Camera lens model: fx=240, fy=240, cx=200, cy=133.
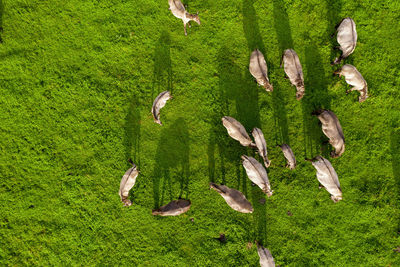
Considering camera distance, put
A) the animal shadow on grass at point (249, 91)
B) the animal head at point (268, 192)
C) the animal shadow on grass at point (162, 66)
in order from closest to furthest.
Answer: the animal head at point (268, 192)
the animal shadow on grass at point (249, 91)
the animal shadow on grass at point (162, 66)

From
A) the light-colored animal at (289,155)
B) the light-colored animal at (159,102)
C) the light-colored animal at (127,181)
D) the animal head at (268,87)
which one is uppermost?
the animal head at (268,87)

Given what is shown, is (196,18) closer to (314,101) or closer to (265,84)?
(265,84)

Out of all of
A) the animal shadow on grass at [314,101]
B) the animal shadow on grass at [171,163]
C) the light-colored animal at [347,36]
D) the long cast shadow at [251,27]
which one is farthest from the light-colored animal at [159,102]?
the light-colored animal at [347,36]

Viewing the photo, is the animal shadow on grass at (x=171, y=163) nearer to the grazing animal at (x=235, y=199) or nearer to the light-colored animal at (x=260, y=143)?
the grazing animal at (x=235, y=199)

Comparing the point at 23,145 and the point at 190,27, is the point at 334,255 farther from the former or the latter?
the point at 23,145

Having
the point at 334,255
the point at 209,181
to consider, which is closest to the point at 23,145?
the point at 209,181

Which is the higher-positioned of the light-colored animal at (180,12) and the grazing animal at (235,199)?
the light-colored animal at (180,12)
